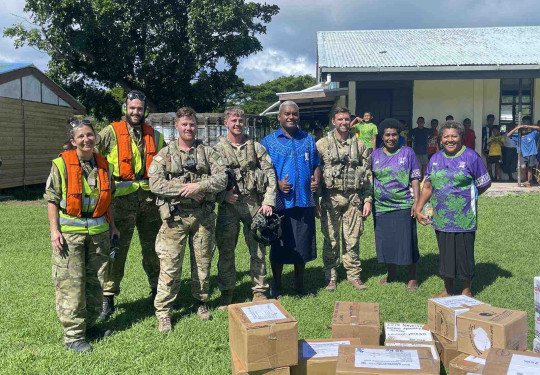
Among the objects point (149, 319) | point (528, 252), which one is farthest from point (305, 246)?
point (528, 252)

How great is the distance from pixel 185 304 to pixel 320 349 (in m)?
2.17

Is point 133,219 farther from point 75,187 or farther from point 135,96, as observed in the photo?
point 135,96

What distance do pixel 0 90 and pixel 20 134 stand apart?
1.65 m

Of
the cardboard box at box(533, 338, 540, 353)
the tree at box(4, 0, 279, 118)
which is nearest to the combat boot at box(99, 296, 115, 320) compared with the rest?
the cardboard box at box(533, 338, 540, 353)

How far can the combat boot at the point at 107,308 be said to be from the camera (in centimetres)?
467

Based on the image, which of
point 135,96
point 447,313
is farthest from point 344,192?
point 135,96

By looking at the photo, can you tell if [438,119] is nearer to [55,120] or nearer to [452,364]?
[452,364]

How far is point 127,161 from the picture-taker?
14.8 feet

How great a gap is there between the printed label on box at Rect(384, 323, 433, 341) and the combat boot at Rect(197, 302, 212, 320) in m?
1.76

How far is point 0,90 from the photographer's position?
47.6 feet

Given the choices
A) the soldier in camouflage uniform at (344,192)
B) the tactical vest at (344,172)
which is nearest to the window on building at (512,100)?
the soldier in camouflage uniform at (344,192)

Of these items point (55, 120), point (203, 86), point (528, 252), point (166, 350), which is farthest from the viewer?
point (203, 86)

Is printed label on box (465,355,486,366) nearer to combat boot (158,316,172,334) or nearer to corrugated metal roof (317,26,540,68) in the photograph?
combat boot (158,316,172,334)

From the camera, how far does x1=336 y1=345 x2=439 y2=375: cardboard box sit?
2775 mm
